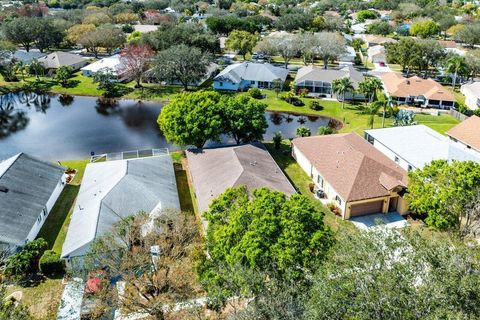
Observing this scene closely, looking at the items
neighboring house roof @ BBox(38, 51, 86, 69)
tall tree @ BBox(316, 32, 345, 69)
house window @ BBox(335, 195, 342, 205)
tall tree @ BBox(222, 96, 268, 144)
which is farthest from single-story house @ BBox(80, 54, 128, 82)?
house window @ BBox(335, 195, 342, 205)

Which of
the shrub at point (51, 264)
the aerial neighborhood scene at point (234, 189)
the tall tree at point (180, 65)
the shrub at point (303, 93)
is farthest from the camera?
the shrub at point (303, 93)

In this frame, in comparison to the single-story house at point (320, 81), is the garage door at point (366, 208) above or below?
below

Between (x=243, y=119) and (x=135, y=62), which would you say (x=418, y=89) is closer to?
(x=243, y=119)

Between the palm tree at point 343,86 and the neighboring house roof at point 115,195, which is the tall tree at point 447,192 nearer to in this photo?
the neighboring house roof at point 115,195

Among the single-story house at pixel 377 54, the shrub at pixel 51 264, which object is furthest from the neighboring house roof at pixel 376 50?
the shrub at pixel 51 264

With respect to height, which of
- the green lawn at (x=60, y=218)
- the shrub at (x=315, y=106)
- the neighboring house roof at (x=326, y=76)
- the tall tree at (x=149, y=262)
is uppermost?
the tall tree at (x=149, y=262)

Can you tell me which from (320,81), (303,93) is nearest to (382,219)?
(303,93)

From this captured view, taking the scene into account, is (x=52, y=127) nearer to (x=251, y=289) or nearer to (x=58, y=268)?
(x=58, y=268)
